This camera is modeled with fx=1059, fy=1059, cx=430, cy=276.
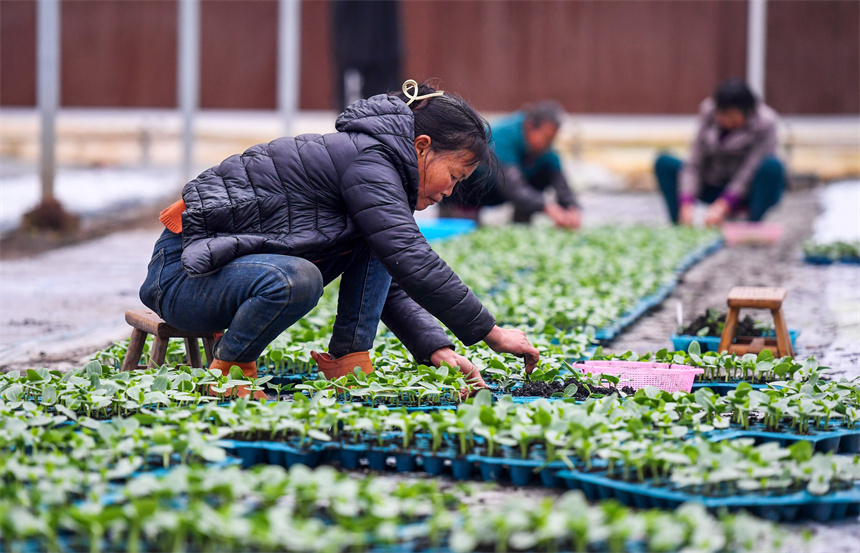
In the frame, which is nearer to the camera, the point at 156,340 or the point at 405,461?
the point at 405,461

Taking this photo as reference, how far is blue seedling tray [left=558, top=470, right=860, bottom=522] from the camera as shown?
223cm

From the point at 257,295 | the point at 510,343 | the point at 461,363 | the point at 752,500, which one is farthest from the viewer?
the point at 461,363

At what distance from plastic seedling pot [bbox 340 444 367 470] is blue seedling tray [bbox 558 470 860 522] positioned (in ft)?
1.71

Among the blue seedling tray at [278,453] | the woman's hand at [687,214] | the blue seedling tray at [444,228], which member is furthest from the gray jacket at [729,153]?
the blue seedling tray at [278,453]

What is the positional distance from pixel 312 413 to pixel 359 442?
0.45ft

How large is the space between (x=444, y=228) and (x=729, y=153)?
→ 7.56 ft

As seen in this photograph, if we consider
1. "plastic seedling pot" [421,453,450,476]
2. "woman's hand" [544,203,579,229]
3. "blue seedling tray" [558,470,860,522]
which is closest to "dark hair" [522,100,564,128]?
"woman's hand" [544,203,579,229]

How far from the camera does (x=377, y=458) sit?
102 inches

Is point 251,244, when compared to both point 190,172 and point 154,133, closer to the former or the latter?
point 190,172

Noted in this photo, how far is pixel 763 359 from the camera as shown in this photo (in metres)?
3.42

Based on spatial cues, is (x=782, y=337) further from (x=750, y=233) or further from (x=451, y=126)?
(x=750, y=233)

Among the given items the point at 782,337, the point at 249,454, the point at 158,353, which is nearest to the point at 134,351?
the point at 158,353

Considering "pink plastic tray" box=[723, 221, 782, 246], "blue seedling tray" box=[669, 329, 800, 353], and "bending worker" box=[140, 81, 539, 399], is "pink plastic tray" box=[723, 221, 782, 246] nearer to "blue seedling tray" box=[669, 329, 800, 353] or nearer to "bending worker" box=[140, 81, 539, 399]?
"blue seedling tray" box=[669, 329, 800, 353]

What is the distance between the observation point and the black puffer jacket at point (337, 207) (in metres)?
2.92
